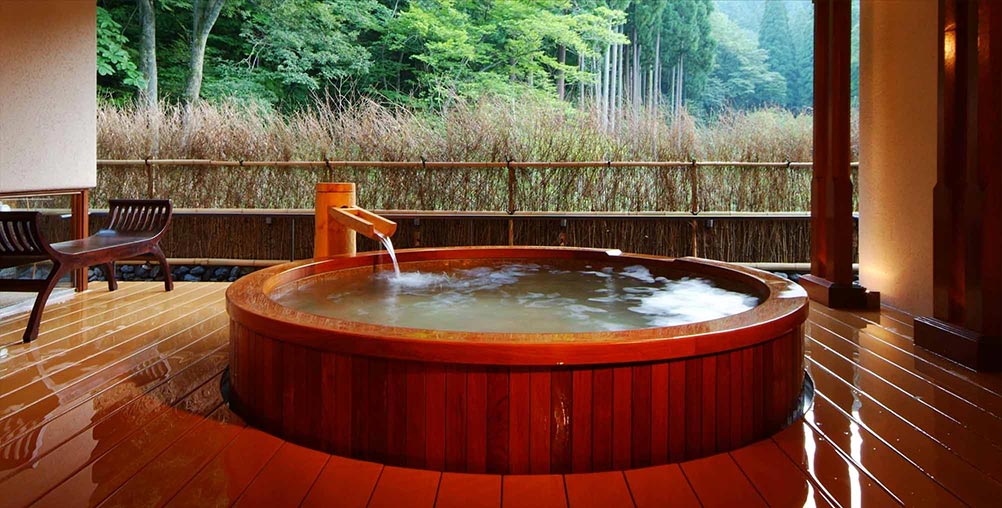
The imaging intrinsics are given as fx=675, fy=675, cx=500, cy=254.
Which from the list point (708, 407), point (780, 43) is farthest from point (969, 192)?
point (780, 43)

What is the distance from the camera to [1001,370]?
109 inches

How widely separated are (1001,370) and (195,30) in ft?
39.5

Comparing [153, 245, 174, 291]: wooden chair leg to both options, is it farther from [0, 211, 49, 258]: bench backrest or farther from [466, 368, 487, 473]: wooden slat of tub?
[466, 368, 487, 473]: wooden slat of tub

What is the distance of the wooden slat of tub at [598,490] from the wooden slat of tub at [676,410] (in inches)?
6.8

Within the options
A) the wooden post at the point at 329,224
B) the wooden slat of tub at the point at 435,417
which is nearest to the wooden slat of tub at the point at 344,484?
the wooden slat of tub at the point at 435,417

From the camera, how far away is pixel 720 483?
1696mm

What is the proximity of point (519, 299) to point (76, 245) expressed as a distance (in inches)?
101

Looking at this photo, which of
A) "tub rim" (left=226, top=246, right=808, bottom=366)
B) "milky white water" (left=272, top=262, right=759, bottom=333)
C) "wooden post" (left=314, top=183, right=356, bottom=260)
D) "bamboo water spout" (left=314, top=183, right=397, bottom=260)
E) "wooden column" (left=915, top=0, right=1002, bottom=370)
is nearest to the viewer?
"tub rim" (left=226, top=246, right=808, bottom=366)

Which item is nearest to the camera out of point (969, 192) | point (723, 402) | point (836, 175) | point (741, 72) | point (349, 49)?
point (723, 402)

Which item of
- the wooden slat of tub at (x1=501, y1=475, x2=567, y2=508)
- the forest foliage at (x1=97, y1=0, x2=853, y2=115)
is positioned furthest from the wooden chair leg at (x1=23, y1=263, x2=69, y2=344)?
the forest foliage at (x1=97, y1=0, x2=853, y2=115)

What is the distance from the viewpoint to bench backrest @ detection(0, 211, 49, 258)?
329cm

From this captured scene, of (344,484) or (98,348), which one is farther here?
(98,348)

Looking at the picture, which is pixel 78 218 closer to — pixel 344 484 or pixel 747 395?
pixel 344 484

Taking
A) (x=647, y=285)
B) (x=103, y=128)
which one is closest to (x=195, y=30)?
(x=103, y=128)
